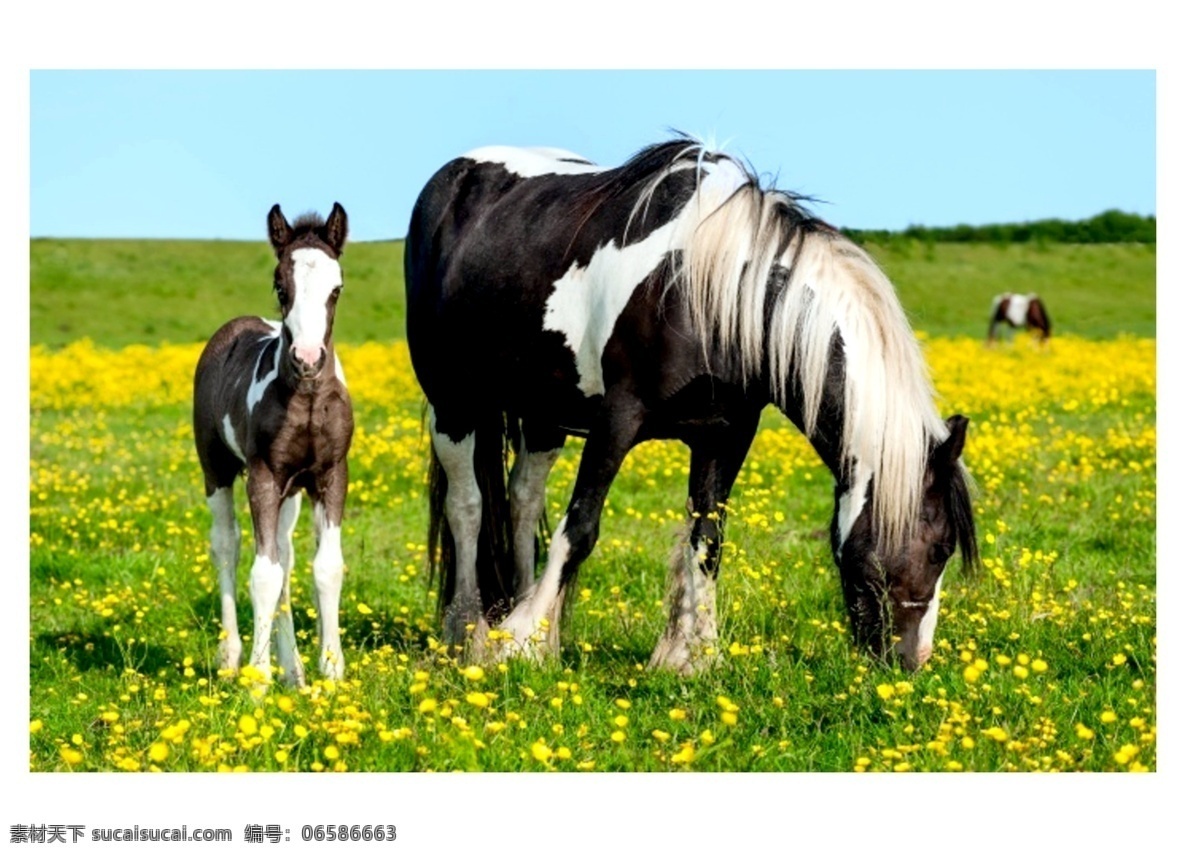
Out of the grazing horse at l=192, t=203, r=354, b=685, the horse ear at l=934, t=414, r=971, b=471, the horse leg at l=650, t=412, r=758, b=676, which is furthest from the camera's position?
the horse leg at l=650, t=412, r=758, b=676

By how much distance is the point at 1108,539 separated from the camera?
10102mm

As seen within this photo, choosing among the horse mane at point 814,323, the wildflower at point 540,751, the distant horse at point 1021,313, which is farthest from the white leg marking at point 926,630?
the distant horse at point 1021,313

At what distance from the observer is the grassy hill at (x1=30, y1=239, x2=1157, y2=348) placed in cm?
2516

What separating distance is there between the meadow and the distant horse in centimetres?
1422

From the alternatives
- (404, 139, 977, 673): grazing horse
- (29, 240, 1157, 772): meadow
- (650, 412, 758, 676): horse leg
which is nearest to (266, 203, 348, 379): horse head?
(404, 139, 977, 673): grazing horse

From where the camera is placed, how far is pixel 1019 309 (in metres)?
31.7

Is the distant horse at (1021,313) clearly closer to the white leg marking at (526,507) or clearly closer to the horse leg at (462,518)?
the white leg marking at (526,507)

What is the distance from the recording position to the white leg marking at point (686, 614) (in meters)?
6.93

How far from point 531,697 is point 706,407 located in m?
1.54

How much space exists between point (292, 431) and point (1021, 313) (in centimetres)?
2711

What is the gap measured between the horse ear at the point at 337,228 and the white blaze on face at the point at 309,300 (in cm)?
18

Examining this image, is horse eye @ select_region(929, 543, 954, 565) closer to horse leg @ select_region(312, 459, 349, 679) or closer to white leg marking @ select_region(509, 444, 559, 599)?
white leg marking @ select_region(509, 444, 559, 599)
